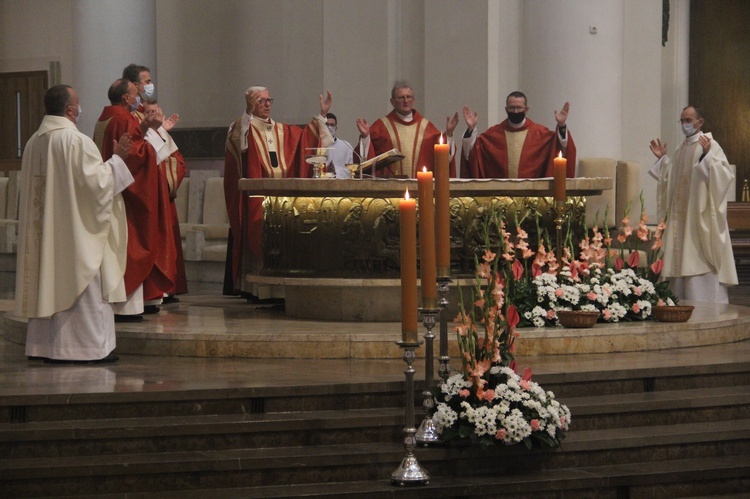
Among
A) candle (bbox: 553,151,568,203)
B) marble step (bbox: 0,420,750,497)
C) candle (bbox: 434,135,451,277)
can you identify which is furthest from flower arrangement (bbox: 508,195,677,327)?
candle (bbox: 434,135,451,277)

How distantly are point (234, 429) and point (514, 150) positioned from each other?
4.71m

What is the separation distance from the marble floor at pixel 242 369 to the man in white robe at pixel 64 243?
6.8 inches

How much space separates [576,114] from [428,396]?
6495mm

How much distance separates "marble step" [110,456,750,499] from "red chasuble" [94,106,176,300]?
2.87 meters

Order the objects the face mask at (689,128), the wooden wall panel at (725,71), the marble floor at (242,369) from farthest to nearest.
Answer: the wooden wall panel at (725,71) < the face mask at (689,128) < the marble floor at (242,369)

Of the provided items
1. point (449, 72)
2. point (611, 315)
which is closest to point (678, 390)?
point (611, 315)

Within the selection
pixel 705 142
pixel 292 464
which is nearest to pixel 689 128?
pixel 705 142

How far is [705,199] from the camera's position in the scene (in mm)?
10188

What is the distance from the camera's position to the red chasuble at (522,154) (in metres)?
9.42

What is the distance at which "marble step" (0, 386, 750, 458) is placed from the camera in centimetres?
523

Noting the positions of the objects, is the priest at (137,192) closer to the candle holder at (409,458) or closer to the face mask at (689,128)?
the candle holder at (409,458)

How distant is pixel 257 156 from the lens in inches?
358

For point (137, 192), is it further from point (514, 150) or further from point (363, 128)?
point (514, 150)

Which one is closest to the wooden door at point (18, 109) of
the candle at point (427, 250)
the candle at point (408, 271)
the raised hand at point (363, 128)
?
the raised hand at point (363, 128)
